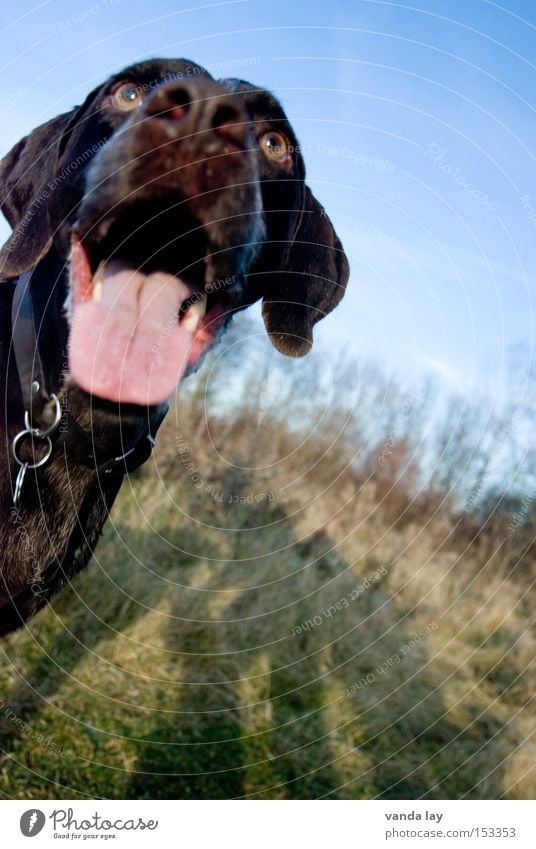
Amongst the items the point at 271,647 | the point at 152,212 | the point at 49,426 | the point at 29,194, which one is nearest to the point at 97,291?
the point at 152,212

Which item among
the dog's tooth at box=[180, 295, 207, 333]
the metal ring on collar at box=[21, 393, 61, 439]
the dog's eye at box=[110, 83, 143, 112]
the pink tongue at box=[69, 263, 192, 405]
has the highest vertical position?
the dog's eye at box=[110, 83, 143, 112]

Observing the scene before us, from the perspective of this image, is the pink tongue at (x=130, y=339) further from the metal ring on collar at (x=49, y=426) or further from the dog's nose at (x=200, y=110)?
the dog's nose at (x=200, y=110)

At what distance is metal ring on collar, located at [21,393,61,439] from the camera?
2701 millimetres

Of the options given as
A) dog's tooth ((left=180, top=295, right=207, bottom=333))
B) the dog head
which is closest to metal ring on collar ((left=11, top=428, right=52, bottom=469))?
the dog head

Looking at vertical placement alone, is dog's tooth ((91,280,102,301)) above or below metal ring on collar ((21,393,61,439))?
above

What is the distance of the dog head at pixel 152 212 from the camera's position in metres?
2.42

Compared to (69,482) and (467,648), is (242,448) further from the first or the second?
(69,482)

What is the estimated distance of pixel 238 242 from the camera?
2.66 metres

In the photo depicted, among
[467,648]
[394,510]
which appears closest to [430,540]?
[394,510]

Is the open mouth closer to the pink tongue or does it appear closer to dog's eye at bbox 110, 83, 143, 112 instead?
the pink tongue

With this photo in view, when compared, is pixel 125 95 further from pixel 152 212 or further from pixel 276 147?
pixel 276 147

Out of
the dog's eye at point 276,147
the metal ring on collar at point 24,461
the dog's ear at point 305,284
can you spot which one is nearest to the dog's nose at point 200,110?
the dog's eye at point 276,147

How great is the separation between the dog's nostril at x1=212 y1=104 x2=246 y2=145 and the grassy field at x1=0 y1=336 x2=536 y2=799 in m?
2.77
